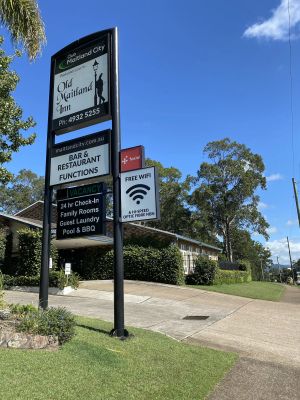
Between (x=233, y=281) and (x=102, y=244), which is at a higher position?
(x=102, y=244)

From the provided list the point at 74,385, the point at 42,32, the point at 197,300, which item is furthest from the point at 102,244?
the point at 74,385

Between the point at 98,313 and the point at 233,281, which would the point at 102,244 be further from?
the point at 98,313

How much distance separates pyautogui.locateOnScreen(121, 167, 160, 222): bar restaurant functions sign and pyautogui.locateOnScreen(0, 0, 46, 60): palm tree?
4.81 metres

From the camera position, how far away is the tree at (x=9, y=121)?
42.7 ft

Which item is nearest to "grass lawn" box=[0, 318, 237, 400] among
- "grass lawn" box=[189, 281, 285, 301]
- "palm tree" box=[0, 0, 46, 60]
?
"palm tree" box=[0, 0, 46, 60]

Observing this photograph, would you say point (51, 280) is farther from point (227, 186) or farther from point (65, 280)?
point (227, 186)

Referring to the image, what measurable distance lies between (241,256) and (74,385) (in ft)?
279

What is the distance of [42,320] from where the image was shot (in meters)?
7.00

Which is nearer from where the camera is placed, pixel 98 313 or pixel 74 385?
pixel 74 385

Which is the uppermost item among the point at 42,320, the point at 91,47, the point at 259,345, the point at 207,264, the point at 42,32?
→ the point at 42,32

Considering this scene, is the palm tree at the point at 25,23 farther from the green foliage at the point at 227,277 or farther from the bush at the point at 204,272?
the green foliage at the point at 227,277

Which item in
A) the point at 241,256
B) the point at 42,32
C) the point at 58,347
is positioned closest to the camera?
the point at 58,347

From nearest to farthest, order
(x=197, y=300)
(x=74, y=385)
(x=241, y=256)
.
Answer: (x=74, y=385)
(x=197, y=300)
(x=241, y=256)

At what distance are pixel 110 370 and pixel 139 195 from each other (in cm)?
359
